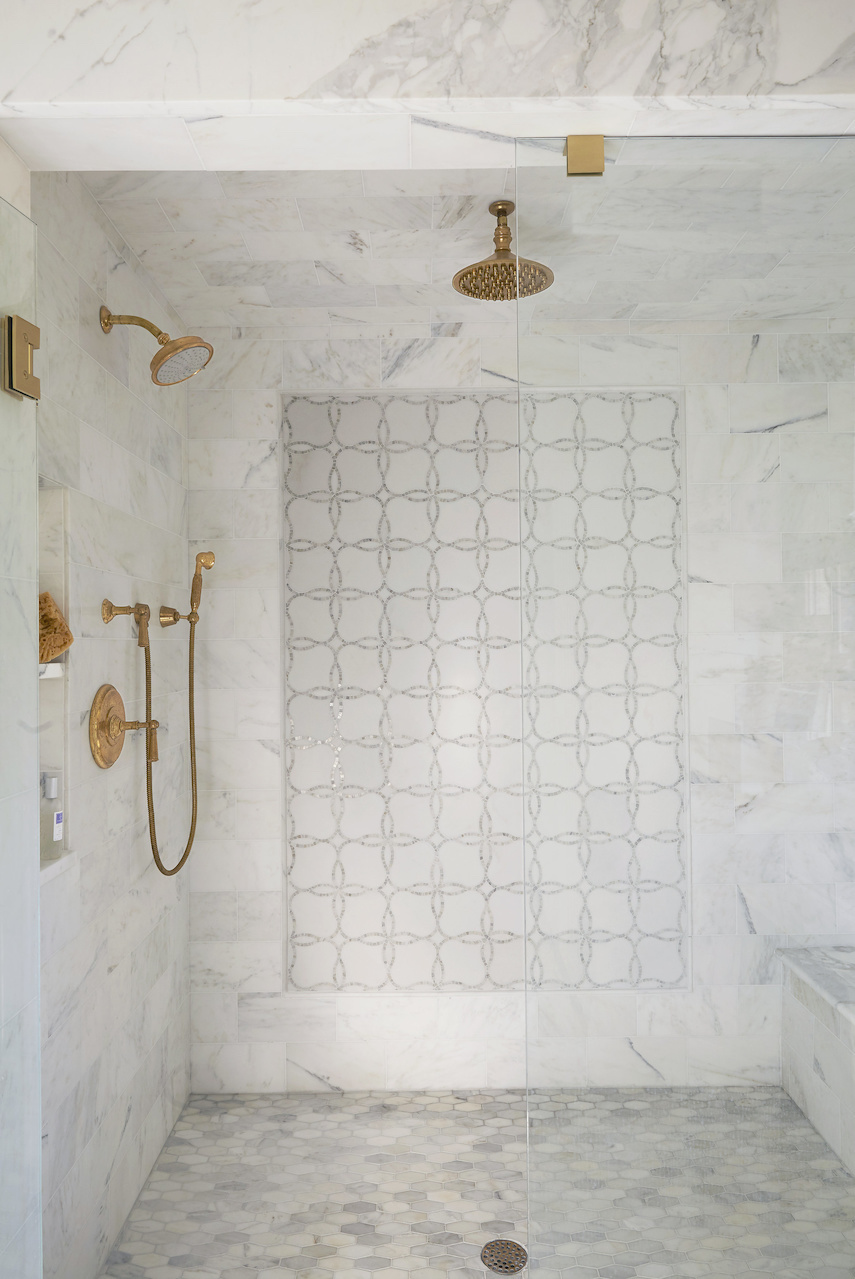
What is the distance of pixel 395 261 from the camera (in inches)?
97.2

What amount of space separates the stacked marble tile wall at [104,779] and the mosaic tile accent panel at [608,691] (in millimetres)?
1077

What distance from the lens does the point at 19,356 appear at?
1382 mm

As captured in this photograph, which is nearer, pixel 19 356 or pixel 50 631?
pixel 19 356

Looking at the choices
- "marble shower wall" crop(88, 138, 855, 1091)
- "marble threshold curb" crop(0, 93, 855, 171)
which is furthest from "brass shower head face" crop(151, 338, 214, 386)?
"marble shower wall" crop(88, 138, 855, 1091)

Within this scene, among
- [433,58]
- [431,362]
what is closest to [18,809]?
[433,58]

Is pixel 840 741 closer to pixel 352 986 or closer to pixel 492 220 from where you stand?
pixel 492 220

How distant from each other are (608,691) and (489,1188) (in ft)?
5.55

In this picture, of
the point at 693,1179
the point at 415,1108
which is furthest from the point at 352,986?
the point at 693,1179

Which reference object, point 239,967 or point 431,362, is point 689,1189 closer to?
point 239,967

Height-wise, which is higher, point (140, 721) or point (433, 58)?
point (433, 58)

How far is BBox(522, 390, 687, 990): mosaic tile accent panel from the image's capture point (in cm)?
135

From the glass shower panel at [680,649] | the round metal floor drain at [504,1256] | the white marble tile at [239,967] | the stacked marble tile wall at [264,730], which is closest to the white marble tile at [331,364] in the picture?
the stacked marble tile wall at [264,730]

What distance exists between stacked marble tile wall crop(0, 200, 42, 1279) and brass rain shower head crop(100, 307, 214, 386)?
54cm

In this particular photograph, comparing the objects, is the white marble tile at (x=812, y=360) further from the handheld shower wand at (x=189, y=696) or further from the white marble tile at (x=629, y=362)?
the handheld shower wand at (x=189, y=696)
